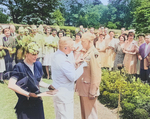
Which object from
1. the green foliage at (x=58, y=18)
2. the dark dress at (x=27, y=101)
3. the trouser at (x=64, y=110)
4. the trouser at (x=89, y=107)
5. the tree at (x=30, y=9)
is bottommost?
the trouser at (x=89, y=107)

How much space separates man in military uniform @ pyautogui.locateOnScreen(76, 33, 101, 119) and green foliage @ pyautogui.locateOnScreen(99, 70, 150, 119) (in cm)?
128

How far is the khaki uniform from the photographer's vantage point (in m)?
3.25

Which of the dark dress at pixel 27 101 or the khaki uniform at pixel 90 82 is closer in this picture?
Result: the dark dress at pixel 27 101

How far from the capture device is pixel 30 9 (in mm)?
10219

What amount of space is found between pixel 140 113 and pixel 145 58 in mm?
2460

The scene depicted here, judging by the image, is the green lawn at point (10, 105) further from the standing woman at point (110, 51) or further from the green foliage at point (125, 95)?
the standing woman at point (110, 51)

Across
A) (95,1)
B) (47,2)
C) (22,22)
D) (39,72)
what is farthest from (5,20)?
(39,72)

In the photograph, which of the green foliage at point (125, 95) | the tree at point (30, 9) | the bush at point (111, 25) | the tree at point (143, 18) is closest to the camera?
the green foliage at point (125, 95)

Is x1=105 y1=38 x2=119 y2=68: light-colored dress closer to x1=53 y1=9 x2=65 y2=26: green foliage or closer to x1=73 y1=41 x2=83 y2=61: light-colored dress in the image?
x1=73 y1=41 x2=83 y2=61: light-colored dress

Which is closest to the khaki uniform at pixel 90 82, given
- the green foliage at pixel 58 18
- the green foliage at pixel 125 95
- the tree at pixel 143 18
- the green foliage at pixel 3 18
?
the green foliage at pixel 125 95

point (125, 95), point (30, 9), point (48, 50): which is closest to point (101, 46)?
point (48, 50)

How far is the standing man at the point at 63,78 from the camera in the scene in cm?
288

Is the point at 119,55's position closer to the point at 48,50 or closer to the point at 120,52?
the point at 120,52

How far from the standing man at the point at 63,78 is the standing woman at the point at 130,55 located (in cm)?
387
